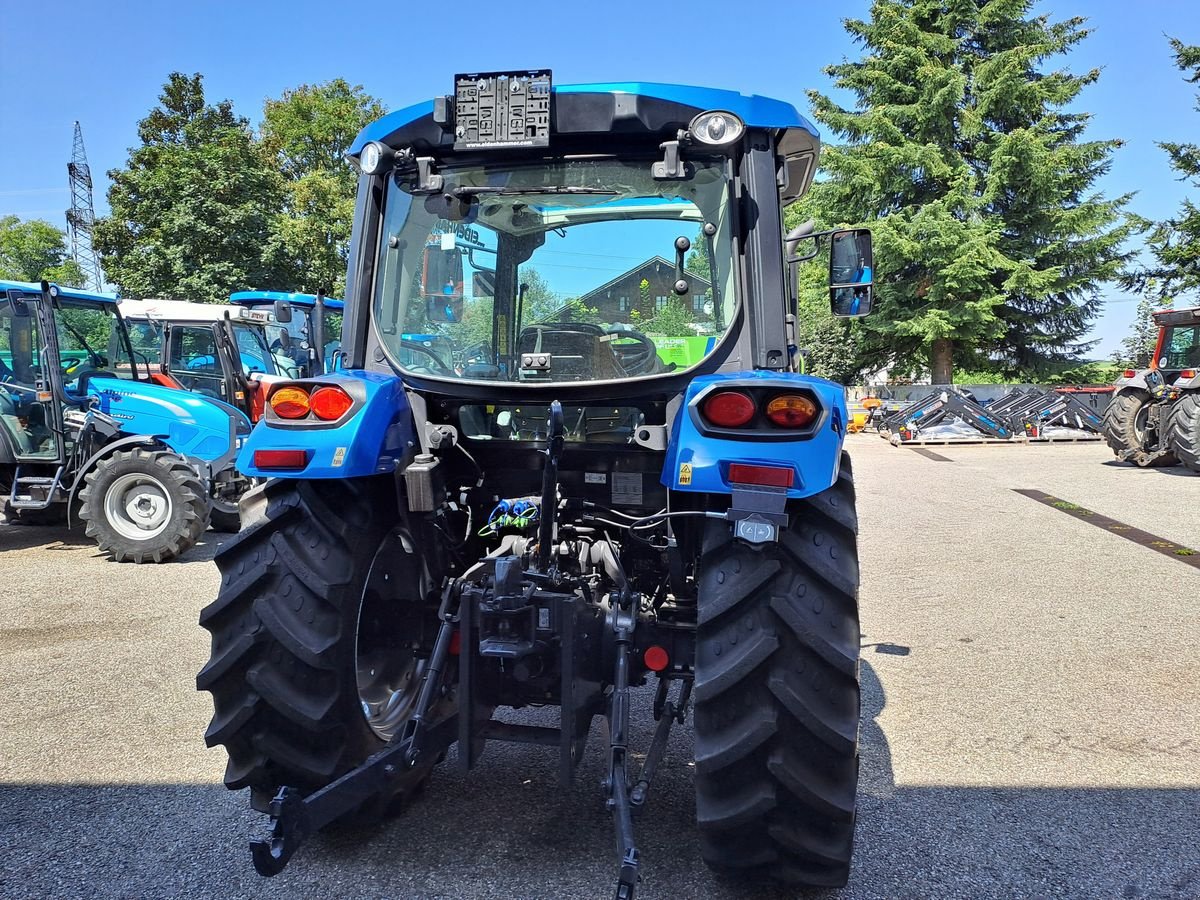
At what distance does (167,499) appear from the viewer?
26.0ft

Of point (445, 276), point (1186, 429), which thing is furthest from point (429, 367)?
point (1186, 429)

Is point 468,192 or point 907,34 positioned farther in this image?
point 907,34

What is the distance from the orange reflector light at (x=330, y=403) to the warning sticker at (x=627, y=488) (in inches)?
37.9

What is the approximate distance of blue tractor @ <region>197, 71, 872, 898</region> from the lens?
2.49 m

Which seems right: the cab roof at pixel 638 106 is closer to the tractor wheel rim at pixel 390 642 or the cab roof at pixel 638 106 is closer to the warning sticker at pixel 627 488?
the warning sticker at pixel 627 488

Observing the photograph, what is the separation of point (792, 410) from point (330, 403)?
144cm

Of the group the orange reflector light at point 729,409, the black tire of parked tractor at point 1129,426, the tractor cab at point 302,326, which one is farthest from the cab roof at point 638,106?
the black tire of parked tractor at point 1129,426

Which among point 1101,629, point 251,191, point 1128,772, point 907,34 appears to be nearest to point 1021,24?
point 907,34

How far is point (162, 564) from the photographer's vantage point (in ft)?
25.4

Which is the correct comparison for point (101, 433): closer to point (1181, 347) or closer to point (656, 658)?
point (656, 658)

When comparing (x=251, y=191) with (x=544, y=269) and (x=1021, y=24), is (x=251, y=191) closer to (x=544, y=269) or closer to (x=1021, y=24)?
(x=544, y=269)

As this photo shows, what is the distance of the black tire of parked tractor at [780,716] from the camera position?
8.02ft

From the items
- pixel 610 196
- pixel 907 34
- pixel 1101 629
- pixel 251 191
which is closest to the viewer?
pixel 610 196

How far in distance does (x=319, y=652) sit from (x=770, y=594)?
1.34 meters
